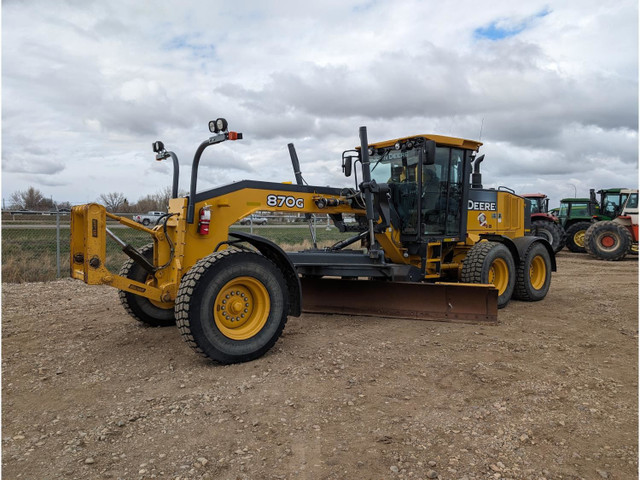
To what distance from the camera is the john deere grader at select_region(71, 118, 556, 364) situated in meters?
4.84

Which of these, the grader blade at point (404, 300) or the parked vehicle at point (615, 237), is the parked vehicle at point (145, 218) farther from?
the parked vehicle at point (615, 237)

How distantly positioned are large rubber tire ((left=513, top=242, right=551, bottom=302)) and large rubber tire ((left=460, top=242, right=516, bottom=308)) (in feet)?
0.98

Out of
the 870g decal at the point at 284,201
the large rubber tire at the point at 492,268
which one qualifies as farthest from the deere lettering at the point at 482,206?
the 870g decal at the point at 284,201

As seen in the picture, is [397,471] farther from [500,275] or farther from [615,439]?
[500,275]

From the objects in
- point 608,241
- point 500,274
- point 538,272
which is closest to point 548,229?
point 608,241

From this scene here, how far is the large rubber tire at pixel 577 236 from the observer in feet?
63.1

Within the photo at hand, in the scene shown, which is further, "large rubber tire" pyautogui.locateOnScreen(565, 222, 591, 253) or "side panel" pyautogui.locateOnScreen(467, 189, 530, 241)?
"large rubber tire" pyautogui.locateOnScreen(565, 222, 591, 253)

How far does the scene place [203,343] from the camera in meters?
4.64

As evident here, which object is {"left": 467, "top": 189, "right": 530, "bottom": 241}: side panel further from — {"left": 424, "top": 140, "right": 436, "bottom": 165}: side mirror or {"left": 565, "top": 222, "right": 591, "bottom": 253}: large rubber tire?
{"left": 565, "top": 222, "right": 591, "bottom": 253}: large rubber tire

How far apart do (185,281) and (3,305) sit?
182 inches

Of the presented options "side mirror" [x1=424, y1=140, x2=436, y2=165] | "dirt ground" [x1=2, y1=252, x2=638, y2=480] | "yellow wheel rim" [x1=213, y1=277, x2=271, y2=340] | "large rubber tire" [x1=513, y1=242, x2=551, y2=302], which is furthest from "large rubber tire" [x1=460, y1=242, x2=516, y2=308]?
"yellow wheel rim" [x1=213, y1=277, x2=271, y2=340]

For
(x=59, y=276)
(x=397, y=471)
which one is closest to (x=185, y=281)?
(x=397, y=471)

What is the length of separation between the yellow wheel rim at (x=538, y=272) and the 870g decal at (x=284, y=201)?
16.0 feet

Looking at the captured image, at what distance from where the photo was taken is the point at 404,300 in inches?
267
